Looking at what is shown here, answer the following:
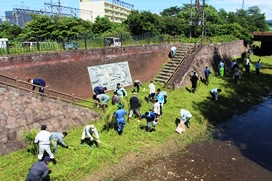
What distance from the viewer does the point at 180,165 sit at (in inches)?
384

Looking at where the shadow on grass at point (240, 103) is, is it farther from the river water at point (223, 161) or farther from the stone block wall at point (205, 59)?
the stone block wall at point (205, 59)

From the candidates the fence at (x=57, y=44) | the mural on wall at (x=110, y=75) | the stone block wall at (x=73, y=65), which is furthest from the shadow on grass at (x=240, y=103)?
A: the fence at (x=57, y=44)

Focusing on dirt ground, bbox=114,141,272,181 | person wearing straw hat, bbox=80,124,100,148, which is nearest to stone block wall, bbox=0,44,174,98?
person wearing straw hat, bbox=80,124,100,148

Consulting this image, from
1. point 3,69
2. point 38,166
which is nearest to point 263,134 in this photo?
point 38,166

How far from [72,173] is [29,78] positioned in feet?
23.2

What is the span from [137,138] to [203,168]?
335 centimetres

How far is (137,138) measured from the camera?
36.4 ft

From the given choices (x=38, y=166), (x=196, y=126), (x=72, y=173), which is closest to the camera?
→ (x=38, y=166)

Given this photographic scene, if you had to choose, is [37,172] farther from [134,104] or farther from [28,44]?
[28,44]

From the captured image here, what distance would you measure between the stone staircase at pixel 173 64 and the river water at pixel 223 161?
8.14 meters

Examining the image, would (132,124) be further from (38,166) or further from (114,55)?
(114,55)

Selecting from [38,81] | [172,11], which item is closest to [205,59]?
[38,81]

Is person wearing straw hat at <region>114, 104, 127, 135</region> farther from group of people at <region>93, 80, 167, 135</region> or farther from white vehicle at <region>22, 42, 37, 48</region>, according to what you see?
white vehicle at <region>22, 42, 37, 48</region>

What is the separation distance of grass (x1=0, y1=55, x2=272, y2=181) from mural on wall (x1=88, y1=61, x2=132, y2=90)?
7.28 ft
